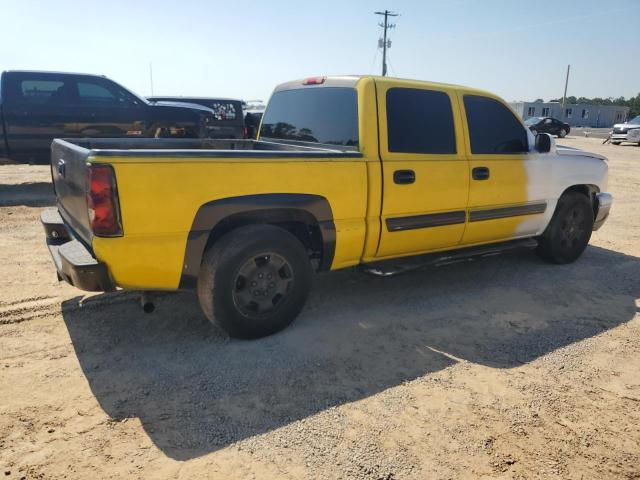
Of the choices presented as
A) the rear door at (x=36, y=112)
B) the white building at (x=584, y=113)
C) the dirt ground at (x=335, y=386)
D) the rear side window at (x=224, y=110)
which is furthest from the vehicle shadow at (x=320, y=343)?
the white building at (x=584, y=113)

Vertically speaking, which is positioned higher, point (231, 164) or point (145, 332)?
point (231, 164)

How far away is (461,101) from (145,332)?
330 centimetres

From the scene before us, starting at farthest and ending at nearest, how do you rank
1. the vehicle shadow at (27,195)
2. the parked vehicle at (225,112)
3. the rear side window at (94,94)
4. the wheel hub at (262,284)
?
the parked vehicle at (225,112) < the rear side window at (94,94) < the vehicle shadow at (27,195) < the wheel hub at (262,284)

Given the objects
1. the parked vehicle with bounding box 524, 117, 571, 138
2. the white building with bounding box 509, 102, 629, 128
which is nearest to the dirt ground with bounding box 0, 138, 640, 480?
the parked vehicle with bounding box 524, 117, 571, 138

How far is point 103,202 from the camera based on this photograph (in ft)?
9.66

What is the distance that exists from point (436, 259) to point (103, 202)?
2836 millimetres

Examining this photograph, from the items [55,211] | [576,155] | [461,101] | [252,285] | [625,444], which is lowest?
[625,444]

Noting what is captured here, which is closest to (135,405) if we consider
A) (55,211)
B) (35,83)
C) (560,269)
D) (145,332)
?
(145,332)

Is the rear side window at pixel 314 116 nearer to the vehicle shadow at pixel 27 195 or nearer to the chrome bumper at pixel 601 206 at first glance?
the chrome bumper at pixel 601 206

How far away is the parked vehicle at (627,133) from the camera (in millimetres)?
26531

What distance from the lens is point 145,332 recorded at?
3.80 meters

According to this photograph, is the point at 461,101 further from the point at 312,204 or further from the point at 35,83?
the point at 35,83

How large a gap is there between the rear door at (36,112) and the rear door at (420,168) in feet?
25.0

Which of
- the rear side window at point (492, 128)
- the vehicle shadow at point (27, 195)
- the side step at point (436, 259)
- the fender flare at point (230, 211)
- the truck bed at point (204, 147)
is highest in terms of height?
the rear side window at point (492, 128)
